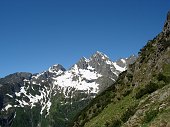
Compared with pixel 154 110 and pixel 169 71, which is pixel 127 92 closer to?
pixel 169 71

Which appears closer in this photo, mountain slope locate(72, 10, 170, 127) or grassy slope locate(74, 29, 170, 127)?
mountain slope locate(72, 10, 170, 127)

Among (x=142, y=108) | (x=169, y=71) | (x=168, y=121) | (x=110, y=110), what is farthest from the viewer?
(x=110, y=110)

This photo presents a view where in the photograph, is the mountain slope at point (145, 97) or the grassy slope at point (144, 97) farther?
the grassy slope at point (144, 97)

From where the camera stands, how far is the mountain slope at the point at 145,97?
22.8m

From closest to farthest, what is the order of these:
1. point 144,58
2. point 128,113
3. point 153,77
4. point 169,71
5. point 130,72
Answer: point 128,113
point 169,71
point 153,77
point 144,58
point 130,72

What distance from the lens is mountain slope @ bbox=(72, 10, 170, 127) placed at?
22.8 meters

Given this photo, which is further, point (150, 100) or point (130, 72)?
point (130, 72)

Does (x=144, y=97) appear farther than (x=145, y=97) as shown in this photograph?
Yes

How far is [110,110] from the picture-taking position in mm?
46594

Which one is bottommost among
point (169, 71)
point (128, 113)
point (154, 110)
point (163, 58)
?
point (154, 110)

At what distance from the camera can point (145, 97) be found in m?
32.6

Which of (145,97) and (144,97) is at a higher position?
(144,97)

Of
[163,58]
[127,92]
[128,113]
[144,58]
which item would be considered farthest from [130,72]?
[128,113]

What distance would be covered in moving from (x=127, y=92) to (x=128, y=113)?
62.1 feet
